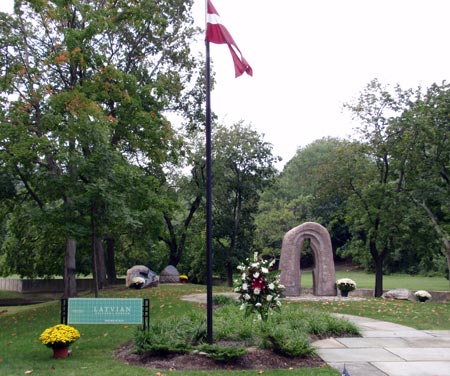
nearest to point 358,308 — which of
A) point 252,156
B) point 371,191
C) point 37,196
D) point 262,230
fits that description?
point 371,191

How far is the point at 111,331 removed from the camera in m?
12.2

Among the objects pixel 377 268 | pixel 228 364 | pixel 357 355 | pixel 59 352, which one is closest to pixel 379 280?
pixel 377 268

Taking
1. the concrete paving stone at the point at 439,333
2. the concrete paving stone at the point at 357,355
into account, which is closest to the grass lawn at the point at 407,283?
the concrete paving stone at the point at 439,333

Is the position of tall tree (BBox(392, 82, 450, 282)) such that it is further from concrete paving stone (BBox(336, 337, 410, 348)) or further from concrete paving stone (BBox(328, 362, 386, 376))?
concrete paving stone (BBox(328, 362, 386, 376))

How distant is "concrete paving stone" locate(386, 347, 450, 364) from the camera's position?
8.81 meters

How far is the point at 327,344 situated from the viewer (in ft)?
33.0

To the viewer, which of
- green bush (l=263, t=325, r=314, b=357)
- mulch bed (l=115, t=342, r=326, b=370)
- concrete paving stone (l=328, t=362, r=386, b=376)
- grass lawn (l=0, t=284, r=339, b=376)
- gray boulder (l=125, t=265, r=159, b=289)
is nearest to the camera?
concrete paving stone (l=328, t=362, r=386, b=376)

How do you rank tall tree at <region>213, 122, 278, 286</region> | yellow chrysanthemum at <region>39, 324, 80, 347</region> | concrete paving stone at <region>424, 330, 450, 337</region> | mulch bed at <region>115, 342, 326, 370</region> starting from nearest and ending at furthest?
mulch bed at <region>115, 342, 326, 370</region> < yellow chrysanthemum at <region>39, 324, 80, 347</region> < concrete paving stone at <region>424, 330, 450, 337</region> < tall tree at <region>213, 122, 278, 286</region>

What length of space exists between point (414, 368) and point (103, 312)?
5721 millimetres

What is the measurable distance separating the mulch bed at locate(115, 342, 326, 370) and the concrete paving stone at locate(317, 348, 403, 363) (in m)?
0.33

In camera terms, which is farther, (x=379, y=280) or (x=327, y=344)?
(x=379, y=280)

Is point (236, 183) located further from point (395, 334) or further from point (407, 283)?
point (395, 334)

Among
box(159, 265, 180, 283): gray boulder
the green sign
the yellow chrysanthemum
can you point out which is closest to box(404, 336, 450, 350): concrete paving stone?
the green sign

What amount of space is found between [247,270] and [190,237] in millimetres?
24692
